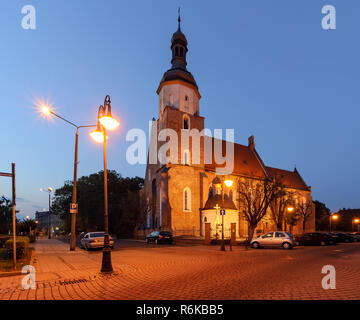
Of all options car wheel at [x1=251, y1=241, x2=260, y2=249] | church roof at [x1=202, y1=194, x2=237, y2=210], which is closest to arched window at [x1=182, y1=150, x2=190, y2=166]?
church roof at [x1=202, y1=194, x2=237, y2=210]

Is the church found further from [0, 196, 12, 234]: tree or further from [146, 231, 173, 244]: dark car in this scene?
[0, 196, 12, 234]: tree

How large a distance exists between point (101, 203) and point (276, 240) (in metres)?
38.7

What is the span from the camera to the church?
122ft

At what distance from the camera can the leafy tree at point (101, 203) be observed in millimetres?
42906

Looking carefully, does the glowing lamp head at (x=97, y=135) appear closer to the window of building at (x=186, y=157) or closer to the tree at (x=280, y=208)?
the tree at (x=280, y=208)

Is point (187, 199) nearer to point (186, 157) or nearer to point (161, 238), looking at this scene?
point (186, 157)

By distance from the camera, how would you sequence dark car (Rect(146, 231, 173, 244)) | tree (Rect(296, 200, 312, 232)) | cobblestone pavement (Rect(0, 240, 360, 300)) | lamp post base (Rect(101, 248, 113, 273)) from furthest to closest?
tree (Rect(296, 200, 312, 232)) < dark car (Rect(146, 231, 173, 244)) < lamp post base (Rect(101, 248, 113, 273)) < cobblestone pavement (Rect(0, 240, 360, 300))

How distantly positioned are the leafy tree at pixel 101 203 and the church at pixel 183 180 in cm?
291

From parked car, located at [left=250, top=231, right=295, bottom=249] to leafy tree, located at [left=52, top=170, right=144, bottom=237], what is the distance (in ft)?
76.3

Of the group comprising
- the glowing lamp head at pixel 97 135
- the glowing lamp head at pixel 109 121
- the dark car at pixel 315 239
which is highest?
the glowing lamp head at pixel 109 121

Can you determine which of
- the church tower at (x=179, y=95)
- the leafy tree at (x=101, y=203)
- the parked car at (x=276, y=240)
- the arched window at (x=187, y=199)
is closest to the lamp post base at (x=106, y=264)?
the parked car at (x=276, y=240)

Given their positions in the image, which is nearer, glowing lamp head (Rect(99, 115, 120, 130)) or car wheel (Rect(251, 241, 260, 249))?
glowing lamp head (Rect(99, 115, 120, 130))

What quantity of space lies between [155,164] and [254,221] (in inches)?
807
